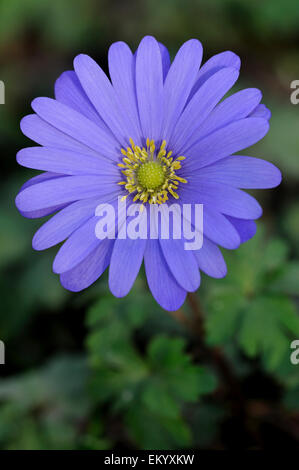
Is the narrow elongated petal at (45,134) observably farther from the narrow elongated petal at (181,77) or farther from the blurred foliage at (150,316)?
the blurred foliage at (150,316)

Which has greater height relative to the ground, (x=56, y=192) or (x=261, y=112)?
(x=261, y=112)

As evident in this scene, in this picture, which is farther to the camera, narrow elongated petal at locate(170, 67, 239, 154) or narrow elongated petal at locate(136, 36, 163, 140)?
narrow elongated petal at locate(136, 36, 163, 140)

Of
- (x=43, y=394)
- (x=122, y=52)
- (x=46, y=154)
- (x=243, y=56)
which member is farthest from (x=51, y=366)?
(x=243, y=56)

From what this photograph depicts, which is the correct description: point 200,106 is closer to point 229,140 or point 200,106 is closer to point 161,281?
point 229,140

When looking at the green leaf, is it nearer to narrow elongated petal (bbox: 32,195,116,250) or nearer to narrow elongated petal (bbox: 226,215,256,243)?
narrow elongated petal (bbox: 226,215,256,243)

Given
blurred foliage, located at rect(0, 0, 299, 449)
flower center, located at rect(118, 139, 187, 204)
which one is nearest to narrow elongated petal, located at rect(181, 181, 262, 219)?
flower center, located at rect(118, 139, 187, 204)

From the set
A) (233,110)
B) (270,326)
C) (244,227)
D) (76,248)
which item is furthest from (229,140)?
(270,326)
